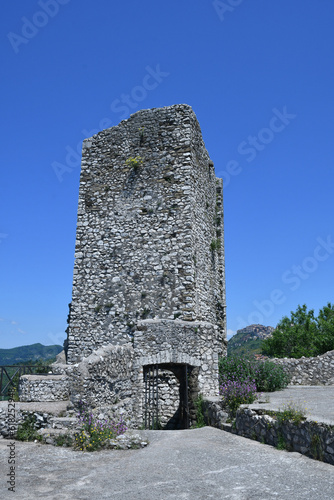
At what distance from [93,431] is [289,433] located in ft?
14.4

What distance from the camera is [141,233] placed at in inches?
652

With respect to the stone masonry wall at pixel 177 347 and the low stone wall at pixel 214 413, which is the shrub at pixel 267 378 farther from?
the low stone wall at pixel 214 413

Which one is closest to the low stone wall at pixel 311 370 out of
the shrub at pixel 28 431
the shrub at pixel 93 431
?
the shrub at pixel 93 431

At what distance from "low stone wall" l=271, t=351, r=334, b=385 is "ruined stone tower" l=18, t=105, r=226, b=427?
3928 millimetres

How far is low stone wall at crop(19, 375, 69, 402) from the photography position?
525 inches

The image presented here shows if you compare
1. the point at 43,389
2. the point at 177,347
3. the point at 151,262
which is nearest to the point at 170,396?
the point at 177,347

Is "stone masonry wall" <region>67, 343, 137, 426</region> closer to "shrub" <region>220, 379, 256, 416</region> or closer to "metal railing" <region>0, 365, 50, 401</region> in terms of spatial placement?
"shrub" <region>220, 379, 256, 416</region>

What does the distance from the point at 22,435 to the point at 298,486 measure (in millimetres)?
6965

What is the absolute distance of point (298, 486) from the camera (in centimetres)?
595

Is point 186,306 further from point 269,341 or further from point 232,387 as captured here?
point 269,341

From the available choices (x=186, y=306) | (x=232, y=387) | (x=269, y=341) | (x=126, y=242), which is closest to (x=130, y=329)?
(x=186, y=306)

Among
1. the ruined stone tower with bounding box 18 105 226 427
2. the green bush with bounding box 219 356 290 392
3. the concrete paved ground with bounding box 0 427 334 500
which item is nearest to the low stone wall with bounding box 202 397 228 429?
the ruined stone tower with bounding box 18 105 226 427

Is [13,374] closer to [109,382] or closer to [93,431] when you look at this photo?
[109,382]

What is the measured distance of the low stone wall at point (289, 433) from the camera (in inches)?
276
